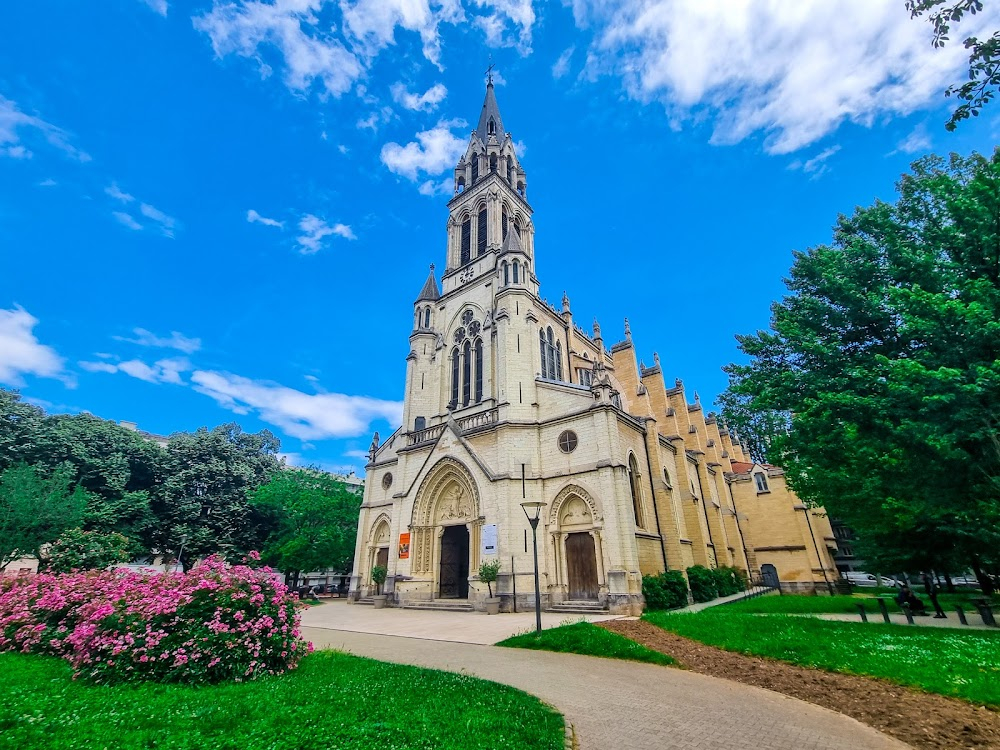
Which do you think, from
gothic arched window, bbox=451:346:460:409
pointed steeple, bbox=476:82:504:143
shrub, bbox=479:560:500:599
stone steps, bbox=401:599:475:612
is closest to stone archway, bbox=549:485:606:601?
shrub, bbox=479:560:500:599

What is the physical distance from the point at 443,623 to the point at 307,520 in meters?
17.0

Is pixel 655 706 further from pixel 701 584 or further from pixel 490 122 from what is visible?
pixel 490 122

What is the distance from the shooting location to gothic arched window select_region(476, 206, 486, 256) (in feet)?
101

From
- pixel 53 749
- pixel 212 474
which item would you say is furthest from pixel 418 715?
pixel 212 474

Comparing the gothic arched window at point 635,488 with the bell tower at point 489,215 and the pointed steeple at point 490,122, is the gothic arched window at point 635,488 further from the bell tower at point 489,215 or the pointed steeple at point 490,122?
the pointed steeple at point 490,122

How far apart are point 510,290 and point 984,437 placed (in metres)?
19.5

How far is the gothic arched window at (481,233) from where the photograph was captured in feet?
101

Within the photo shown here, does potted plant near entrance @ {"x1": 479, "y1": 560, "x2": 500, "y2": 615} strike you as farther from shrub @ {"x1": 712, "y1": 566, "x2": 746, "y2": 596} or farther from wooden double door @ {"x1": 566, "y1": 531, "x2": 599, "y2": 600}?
shrub @ {"x1": 712, "y1": 566, "x2": 746, "y2": 596}

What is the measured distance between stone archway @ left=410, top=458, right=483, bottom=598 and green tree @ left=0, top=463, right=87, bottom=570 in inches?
676

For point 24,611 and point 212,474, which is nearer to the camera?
point 24,611

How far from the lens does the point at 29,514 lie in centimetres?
2106

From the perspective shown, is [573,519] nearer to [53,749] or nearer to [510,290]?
[510,290]

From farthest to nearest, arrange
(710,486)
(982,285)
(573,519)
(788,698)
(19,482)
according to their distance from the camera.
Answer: (710,486) → (19,482) → (573,519) → (982,285) → (788,698)

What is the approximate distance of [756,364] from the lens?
1368cm
